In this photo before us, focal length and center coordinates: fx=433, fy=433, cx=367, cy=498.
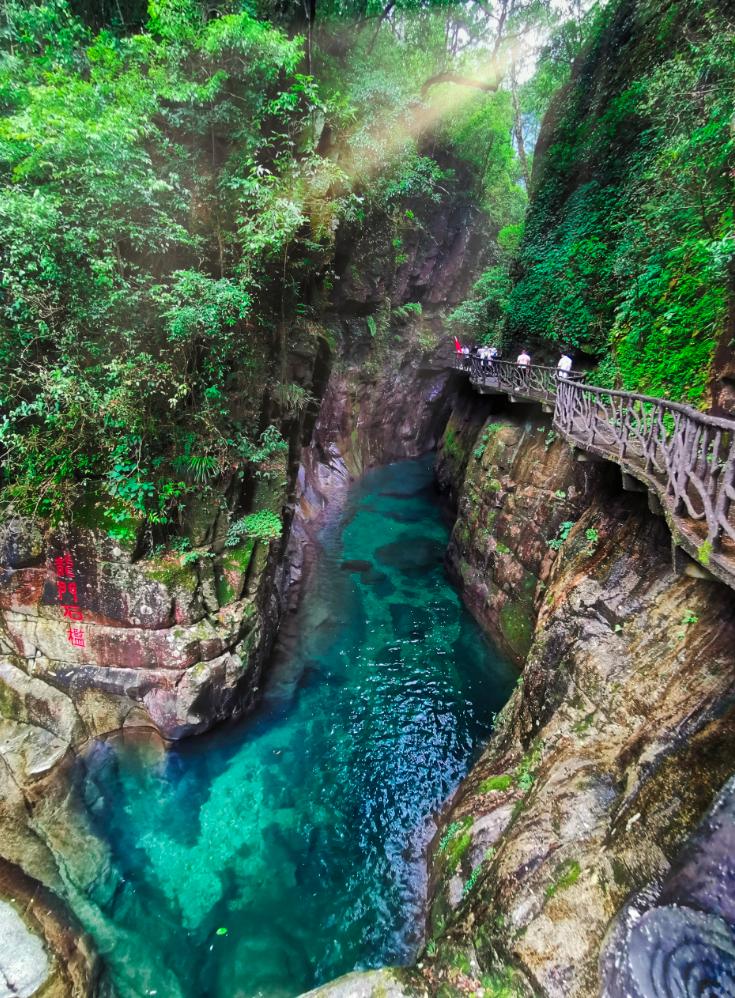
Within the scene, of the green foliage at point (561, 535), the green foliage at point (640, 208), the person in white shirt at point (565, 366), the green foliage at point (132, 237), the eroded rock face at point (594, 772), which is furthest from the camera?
the person in white shirt at point (565, 366)

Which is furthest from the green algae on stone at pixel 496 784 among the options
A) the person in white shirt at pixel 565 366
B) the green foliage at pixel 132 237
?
the person in white shirt at pixel 565 366

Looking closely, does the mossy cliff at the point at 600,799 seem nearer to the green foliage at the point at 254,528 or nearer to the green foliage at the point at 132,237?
the green foliage at the point at 254,528

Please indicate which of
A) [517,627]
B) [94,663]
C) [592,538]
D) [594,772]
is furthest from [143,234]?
[517,627]

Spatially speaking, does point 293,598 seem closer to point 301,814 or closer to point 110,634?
point 110,634

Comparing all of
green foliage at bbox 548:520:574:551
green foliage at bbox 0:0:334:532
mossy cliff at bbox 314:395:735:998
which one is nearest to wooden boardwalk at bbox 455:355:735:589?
mossy cliff at bbox 314:395:735:998

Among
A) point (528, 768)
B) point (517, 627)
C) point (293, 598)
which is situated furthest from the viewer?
point (293, 598)
